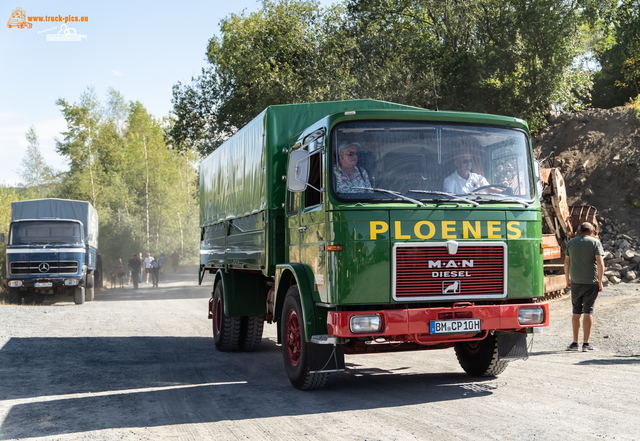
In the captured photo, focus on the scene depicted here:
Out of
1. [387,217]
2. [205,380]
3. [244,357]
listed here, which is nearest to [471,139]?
[387,217]

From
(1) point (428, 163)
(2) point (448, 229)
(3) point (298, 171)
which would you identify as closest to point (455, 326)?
(2) point (448, 229)

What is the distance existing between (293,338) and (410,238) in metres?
1.90

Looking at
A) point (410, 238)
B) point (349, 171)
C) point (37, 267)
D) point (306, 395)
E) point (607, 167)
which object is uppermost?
point (607, 167)

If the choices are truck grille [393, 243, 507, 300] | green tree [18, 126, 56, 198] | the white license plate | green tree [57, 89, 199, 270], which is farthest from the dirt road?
green tree [18, 126, 56, 198]

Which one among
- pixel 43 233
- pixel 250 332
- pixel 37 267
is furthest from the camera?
pixel 43 233

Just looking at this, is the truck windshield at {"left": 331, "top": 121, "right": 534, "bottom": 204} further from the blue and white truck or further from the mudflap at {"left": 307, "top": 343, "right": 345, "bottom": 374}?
the blue and white truck

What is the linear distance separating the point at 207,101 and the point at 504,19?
1389 cm

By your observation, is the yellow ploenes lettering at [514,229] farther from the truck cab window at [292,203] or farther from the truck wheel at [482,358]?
the truck cab window at [292,203]

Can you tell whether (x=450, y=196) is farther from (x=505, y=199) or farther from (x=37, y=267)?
(x=37, y=267)

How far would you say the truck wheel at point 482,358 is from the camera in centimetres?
720

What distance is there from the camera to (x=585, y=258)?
30.7 ft

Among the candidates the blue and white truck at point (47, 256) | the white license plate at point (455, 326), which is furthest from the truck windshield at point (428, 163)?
the blue and white truck at point (47, 256)

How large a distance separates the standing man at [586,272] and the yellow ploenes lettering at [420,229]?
4151mm

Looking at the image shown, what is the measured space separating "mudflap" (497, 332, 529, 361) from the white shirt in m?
1.63
